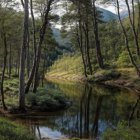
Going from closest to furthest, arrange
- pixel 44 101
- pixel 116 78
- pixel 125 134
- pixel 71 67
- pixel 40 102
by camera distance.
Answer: pixel 125 134
pixel 40 102
pixel 44 101
pixel 116 78
pixel 71 67

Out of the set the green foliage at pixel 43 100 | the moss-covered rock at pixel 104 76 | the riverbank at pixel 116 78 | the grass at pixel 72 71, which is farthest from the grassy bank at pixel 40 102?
the grass at pixel 72 71

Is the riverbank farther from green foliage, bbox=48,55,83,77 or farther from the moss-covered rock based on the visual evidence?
green foliage, bbox=48,55,83,77

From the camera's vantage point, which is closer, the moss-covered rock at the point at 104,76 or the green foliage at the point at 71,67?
the moss-covered rock at the point at 104,76

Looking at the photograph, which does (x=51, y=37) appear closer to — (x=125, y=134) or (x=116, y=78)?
(x=116, y=78)

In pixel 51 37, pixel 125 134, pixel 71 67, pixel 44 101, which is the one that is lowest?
pixel 44 101

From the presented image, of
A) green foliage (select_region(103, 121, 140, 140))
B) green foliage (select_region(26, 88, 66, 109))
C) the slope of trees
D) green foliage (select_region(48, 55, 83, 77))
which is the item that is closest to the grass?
green foliage (select_region(48, 55, 83, 77))

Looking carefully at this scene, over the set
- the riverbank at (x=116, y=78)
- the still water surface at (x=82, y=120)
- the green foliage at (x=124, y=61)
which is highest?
the green foliage at (x=124, y=61)

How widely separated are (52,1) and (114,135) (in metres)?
17.6

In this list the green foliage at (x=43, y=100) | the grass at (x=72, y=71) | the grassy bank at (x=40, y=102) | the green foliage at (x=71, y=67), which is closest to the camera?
the grassy bank at (x=40, y=102)

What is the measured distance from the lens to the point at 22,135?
12781 mm

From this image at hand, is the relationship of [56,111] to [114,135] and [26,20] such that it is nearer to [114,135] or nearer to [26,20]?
[26,20]

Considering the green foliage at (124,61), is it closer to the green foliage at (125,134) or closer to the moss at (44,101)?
the moss at (44,101)

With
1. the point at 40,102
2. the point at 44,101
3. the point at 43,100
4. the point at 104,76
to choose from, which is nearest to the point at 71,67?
the point at 104,76

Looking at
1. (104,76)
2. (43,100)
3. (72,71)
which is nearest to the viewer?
(43,100)
